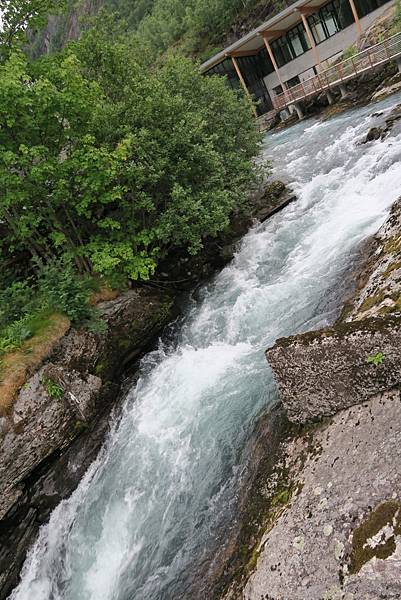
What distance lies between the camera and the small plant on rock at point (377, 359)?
468 centimetres

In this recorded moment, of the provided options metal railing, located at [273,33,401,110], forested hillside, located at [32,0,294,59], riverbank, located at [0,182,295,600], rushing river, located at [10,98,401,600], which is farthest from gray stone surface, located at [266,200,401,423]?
forested hillside, located at [32,0,294,59]

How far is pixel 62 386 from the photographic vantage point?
9.80 meters

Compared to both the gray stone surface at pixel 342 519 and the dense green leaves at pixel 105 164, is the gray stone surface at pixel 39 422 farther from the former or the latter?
the gray stone surface at pixel 342 519

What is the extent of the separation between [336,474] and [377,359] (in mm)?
1337

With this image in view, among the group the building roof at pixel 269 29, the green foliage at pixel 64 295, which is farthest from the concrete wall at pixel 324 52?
the green foliage at pixel 64 295

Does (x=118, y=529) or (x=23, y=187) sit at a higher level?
(x=23, y=187)

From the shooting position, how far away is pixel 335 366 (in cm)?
499

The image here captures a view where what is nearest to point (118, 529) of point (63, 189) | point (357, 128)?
point (63, 189)

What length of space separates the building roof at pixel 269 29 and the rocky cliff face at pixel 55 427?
3404 cm

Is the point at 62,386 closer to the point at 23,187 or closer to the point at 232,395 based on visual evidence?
the point at 232,395

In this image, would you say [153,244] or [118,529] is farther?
[153,244]

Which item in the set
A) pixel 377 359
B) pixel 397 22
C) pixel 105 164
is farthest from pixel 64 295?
pixel 397 22

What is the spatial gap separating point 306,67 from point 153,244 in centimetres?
4019

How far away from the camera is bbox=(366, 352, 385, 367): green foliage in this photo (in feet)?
15.4
